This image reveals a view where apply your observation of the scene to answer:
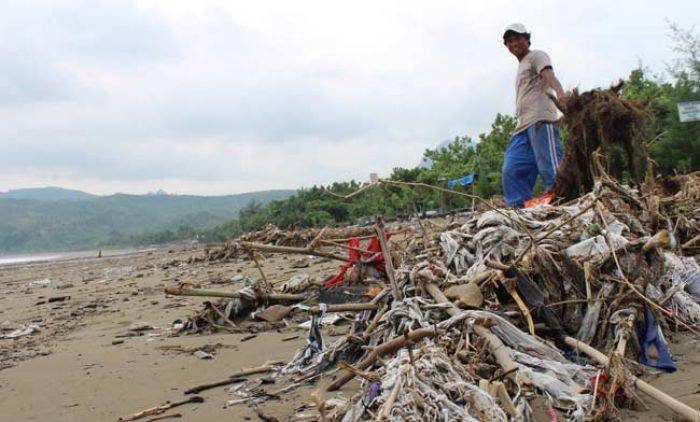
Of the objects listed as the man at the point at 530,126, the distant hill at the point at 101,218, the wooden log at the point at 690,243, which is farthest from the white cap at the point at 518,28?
the distant hill at the point at 101,218

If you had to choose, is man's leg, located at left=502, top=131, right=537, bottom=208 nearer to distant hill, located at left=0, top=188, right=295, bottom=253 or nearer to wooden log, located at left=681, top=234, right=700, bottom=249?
wooden log, located at left=681, top=234, right=700, bottom=249

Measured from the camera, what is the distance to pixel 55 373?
321 centimetres

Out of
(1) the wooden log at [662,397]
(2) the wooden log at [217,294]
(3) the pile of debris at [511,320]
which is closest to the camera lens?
(1) the wooden log at [662,397]

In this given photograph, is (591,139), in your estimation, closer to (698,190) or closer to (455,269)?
(698,190)

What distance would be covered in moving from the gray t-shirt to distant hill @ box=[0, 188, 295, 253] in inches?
1896

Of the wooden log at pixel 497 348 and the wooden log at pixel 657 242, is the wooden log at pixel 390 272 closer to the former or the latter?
the wooden log at pixel 497 348

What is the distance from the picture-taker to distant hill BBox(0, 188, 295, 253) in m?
63.6

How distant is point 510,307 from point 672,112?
419 inches

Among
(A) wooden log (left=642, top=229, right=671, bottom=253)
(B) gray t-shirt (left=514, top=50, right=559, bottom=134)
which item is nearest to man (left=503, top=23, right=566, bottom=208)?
(B) gray t-shirt (left=514, top=50, right=559, bottom=134)

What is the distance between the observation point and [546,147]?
4.78m

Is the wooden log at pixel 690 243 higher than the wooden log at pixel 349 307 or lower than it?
higher

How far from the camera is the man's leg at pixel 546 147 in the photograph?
4.74 metres

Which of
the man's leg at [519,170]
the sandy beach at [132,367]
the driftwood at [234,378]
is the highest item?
the man's leg at [519,170]

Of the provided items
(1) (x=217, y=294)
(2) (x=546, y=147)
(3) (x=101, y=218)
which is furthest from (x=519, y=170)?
(3) (x=101, y=218)
